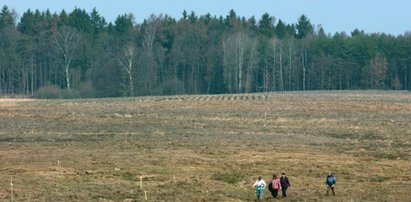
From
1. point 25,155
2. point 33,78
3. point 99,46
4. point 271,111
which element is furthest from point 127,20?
point 25,155

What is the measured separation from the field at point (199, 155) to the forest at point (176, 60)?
6090 centimetres

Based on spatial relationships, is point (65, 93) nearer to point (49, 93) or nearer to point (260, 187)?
point (49, 93)

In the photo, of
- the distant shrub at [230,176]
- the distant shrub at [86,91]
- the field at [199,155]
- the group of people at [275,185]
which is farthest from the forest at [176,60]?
the group of people at [275,185]

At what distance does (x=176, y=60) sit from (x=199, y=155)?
99134 mm

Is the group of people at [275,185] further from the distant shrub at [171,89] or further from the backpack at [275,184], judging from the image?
the distant shrub at [171,89]

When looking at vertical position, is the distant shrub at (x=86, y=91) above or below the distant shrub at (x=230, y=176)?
above

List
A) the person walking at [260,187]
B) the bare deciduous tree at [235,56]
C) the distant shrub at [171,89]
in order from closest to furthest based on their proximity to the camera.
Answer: the person walking at [260,187] → the distant shrub at [171,89] → the bare deciduous tree at [235,56]

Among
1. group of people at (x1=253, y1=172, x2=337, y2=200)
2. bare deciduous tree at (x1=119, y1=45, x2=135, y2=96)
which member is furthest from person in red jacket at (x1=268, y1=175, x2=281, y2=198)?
bare deciduous tree at (x1=119, y1=45, x2=135, y2=96)

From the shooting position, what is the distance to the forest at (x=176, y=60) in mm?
130750

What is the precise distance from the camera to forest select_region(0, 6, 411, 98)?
130750mm

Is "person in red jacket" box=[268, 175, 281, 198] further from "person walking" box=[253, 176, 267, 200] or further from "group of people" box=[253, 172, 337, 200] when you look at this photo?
"person walking" box=[253, 176, 267, 200]

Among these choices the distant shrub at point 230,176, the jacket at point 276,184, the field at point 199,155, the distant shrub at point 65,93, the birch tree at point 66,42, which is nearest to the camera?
the jacket at point 276,184

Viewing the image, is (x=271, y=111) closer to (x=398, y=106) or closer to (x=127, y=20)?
(x=398, y=106)

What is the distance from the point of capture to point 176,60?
452 feet
